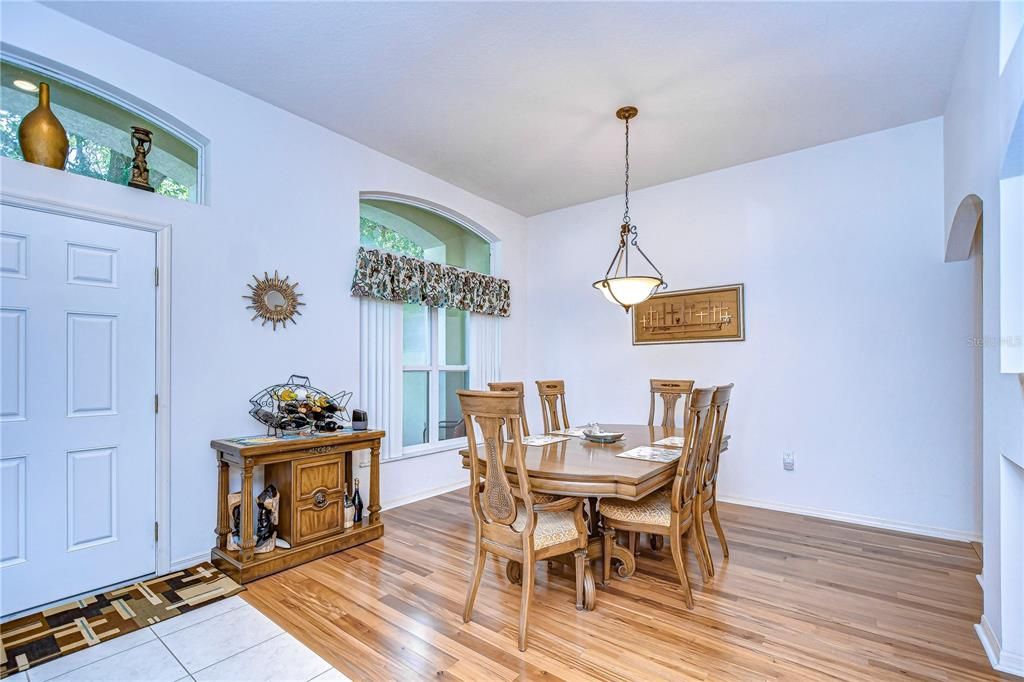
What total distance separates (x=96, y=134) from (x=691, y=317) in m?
4.60

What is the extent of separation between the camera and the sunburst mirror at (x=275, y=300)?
3.25 m

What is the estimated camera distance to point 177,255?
2.89 m

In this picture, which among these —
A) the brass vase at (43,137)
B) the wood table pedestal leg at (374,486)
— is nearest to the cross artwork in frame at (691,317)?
the wood table pedestal leg at (374,486)

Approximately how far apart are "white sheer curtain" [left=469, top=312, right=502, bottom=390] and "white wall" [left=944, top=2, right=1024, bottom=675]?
12.9 ft

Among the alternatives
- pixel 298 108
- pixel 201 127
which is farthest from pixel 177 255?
pixel 298 108

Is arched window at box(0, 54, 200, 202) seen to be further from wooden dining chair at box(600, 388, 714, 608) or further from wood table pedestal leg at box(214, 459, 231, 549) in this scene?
wooden dining chair at box(600, 388, 714, 608)

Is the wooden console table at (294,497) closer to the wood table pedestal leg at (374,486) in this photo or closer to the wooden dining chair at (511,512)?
the wood table pedestal leg at (374,486)

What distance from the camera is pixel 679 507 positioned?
2.42 metres

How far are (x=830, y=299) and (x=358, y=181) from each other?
4009 mm

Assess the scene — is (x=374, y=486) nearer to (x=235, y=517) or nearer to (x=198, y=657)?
(x=235, y=517)

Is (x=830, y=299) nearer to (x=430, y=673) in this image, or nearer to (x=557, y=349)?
(x=557, y=349)

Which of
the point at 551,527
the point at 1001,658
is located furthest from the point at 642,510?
the point at 1001,658

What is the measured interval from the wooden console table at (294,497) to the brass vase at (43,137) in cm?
174

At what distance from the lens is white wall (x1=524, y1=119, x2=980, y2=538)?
11.3 feet
